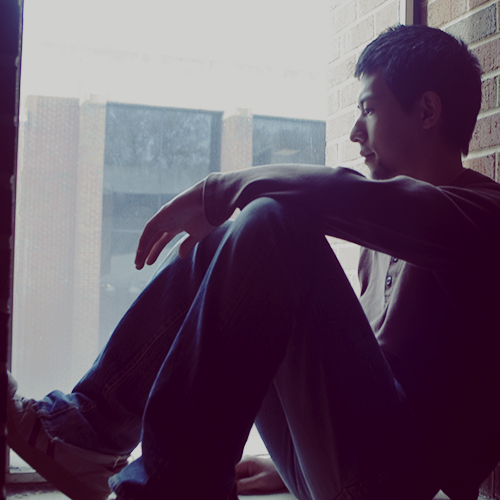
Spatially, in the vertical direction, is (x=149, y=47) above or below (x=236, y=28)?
below

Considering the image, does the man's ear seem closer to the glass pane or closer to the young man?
the young man

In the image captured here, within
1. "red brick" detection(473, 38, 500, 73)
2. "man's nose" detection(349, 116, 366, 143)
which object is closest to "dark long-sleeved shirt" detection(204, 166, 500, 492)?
"man's nose" detection(349, 116, 366, 143)

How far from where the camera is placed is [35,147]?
1.50m

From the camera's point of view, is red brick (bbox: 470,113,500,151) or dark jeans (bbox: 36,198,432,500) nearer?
dark jeans (bbox: 36,198,432,500)

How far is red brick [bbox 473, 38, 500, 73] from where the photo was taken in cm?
128

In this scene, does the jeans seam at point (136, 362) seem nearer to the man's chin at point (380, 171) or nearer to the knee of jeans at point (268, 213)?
the knee of jeans at point (268, 213)

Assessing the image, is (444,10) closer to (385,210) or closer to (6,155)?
(385,210)

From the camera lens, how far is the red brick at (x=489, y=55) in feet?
4.21

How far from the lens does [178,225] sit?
0.94m

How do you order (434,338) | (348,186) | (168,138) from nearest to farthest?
(348,186)
(434,338)
(168,138)

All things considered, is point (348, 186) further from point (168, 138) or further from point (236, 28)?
Answer: point (236, 28)

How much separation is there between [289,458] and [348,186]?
0.49 metres

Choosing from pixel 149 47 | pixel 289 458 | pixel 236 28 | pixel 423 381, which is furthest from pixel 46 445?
pixel 236 28

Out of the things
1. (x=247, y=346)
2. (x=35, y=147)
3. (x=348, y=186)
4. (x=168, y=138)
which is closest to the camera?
(x=247, y=346)
